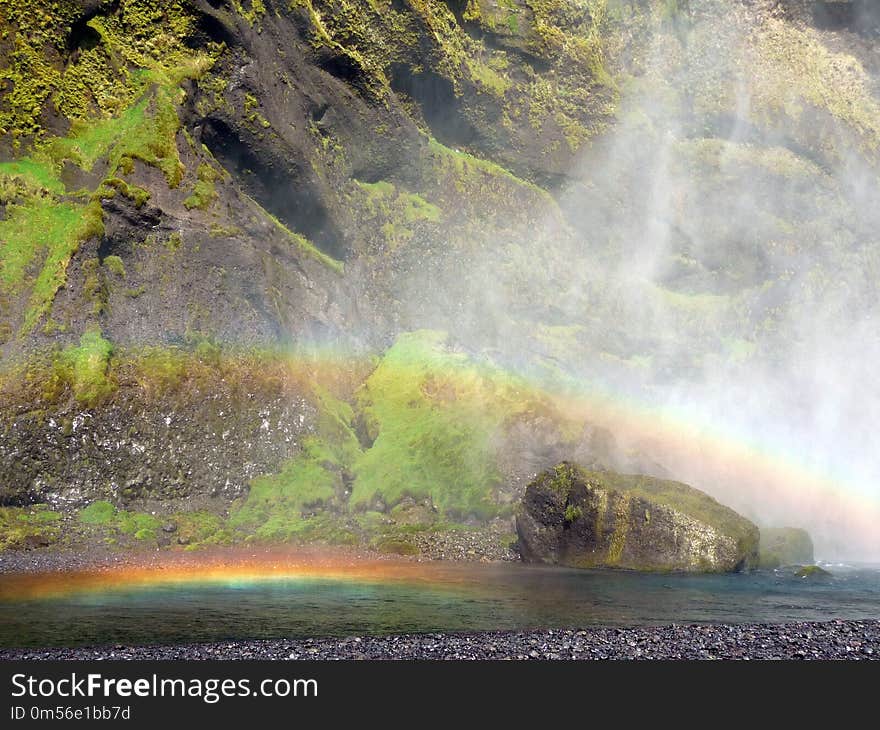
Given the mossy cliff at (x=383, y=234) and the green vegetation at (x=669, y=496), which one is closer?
the green vegetation at (x=669, y=496)

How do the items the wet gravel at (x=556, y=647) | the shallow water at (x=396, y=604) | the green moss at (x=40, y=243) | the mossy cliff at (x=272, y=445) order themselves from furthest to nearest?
1. the green moss at (x=40, y=243)
2. the mossy cliff at (x=272, y=445)
3. the shallow water at (x=396, y=604)
4. the wet gravel at (x=556, y=647)

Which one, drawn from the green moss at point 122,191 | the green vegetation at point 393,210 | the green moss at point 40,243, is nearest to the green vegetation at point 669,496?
the green moss at point 40,243

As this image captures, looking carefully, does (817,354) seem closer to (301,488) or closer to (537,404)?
(537,404)

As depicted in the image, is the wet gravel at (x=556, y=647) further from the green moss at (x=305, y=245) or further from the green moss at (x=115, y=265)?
the green moss at (x=305, y=245)

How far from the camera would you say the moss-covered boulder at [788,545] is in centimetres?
5547

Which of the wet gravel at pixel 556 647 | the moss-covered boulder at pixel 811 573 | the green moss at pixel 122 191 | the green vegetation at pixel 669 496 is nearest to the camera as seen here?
the wet gravel at pixel 556 647

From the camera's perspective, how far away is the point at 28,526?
162ft

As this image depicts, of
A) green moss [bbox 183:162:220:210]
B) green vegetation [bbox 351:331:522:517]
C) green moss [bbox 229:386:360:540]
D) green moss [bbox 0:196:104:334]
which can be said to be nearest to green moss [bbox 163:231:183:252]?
green moss [bbox 183:162:220:210]

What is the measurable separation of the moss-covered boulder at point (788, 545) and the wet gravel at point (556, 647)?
92.2 feet

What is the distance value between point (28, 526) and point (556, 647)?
37214 mm

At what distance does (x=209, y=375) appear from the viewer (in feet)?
205

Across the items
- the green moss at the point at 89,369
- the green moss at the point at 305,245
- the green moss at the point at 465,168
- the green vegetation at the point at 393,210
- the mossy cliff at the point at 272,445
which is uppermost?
the green moss at the point at 465,168

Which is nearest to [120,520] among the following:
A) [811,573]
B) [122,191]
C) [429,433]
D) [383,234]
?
[429,433]

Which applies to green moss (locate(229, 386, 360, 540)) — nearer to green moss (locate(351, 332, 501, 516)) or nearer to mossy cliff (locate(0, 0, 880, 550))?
mossy cliff (locate(0, 0, 880, 550))
